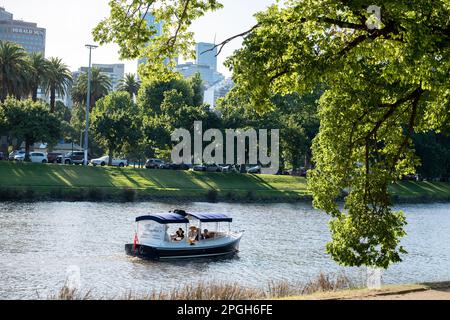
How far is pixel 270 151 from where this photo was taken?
94.0 metres

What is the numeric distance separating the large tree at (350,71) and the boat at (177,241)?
53.9ft

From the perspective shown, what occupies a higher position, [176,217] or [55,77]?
[55,77]

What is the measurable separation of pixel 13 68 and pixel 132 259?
51479 mm

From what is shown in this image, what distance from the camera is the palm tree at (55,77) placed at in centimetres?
8863

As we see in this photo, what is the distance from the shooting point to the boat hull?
36.4 meters

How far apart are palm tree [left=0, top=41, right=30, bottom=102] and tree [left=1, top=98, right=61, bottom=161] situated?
6.35ft

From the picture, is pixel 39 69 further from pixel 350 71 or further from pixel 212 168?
pixel 350 71

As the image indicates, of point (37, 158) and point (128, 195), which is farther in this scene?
point (37, 158)

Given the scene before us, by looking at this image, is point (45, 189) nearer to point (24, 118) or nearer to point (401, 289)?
point (24, 118)

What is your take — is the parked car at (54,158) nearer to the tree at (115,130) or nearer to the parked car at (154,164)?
the tree at (115,130)

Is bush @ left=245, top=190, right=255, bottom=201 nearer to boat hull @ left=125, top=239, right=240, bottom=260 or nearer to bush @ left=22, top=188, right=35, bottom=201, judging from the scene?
bush @ left=22, top=188, right=35, bottom=201

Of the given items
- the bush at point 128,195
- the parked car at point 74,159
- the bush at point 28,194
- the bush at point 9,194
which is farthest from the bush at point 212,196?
the parked car at point 74,159

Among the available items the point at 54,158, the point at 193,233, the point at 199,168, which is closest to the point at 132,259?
the point at 193,233

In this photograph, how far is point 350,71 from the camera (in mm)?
19047
